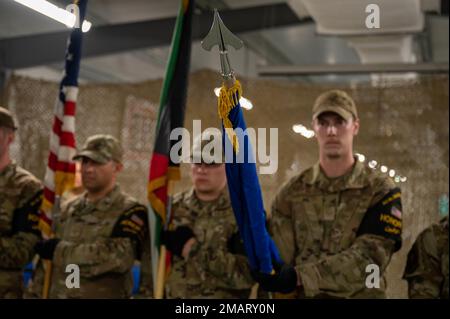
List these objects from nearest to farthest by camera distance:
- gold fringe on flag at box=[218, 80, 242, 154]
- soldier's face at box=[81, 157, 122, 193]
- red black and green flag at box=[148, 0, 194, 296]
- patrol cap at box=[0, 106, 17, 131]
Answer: gold fringe on flag at box=[218, 80, 242, 154] < patrol cap at box=[0, 106, 17, 131] < red black and green flag at box=[148, 0, 194, 296] < soldier's face at box=[81, 157, 122, 193]

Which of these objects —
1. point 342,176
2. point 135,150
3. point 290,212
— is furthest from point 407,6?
point 135,150

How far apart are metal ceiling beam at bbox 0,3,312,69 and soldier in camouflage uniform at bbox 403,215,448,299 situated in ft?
2.90

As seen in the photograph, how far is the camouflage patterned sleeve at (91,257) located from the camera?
2.24 metres

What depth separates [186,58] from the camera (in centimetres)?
238

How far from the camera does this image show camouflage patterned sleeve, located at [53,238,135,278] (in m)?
2.24

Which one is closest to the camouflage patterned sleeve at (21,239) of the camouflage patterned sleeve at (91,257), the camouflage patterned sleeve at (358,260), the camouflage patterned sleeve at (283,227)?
the camouflage patterned sleeve at (91,257)

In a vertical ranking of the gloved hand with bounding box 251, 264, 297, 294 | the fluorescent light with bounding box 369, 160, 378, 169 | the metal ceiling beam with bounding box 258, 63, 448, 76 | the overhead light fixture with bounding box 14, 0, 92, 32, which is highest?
the metal ceiling beam with bounding box 258, 63, 448, 76

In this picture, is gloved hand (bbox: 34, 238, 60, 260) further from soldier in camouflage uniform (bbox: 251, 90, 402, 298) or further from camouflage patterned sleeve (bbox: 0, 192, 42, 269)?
soldier in camouflage uniform (bbox: 251, 90, 402, 298)

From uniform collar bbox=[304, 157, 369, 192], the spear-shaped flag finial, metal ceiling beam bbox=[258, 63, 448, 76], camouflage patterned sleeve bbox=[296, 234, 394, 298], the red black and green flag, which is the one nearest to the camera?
the spear-shaped flag finial

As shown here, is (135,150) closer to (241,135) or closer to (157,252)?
(157,252)

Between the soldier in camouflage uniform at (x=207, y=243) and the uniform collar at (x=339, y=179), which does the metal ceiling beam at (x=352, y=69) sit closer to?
the soldier in camouflage uniform at (x=207, y=243)

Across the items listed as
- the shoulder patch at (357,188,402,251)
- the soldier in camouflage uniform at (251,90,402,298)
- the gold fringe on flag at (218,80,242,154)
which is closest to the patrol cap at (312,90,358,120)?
the soldier in camouflage uniform at (251,90,402,298)

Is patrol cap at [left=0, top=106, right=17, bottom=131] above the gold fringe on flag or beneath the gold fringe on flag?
above
